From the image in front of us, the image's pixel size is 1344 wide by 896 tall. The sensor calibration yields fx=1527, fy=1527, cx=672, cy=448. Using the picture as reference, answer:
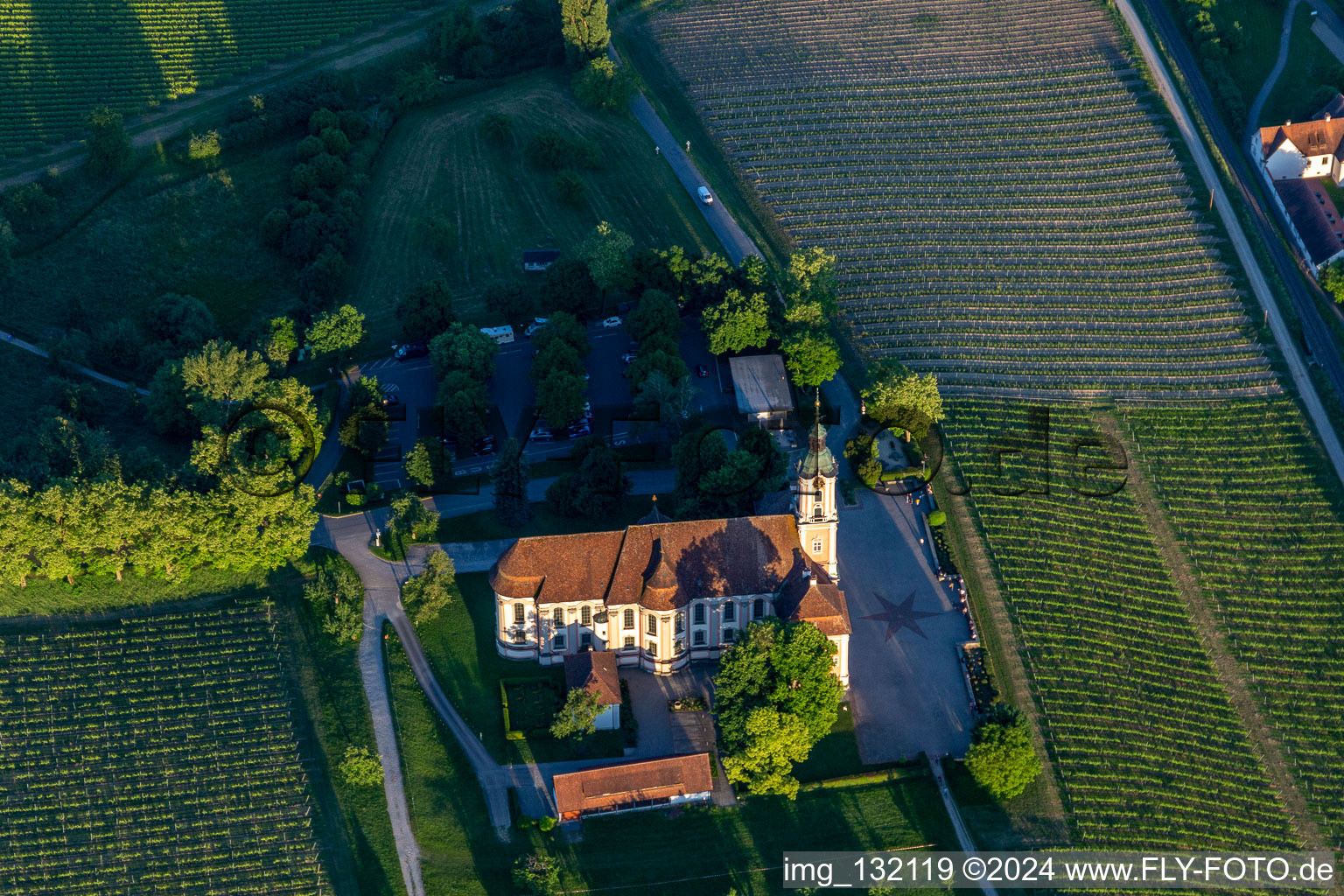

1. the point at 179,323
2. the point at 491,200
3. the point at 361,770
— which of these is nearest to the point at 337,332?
the point at 179,323

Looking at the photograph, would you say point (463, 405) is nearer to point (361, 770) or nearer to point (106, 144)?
point (361, 770)

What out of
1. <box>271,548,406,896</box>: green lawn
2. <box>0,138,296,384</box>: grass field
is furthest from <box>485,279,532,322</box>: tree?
<box>271,548,406,896</box>: green lawn

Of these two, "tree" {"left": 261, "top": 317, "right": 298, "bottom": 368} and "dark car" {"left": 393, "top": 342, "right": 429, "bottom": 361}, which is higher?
"tree" {"left": 261, "top": 317, "right": 298, "bottom": 368}

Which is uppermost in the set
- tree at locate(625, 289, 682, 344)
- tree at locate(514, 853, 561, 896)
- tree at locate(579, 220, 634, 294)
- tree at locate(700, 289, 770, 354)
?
tree at locate(579, 220, 634, 294)

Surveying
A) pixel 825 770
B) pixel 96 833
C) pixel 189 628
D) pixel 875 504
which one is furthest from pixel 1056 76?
pixel 96 833

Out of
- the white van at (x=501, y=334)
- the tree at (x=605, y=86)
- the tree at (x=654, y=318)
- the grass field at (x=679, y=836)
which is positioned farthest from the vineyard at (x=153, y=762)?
the tree at (x=605, y=86)

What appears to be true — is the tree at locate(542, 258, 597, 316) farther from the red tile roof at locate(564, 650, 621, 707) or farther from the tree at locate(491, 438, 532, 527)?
the red tile roof at locate(564, 650, 621, 707)

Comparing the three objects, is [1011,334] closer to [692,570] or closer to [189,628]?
[692,570]
